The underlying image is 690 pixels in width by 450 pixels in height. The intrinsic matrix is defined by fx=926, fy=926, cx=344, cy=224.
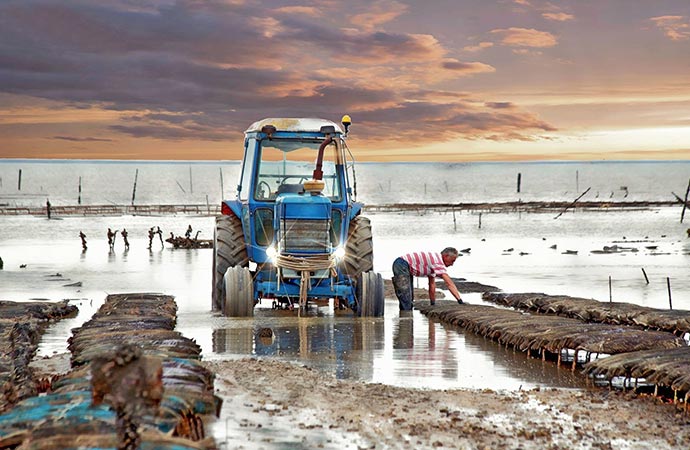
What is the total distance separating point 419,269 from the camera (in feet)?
50.4

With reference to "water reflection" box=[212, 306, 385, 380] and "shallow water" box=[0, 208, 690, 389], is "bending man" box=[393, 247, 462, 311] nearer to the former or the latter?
"shallow water" box=[0, 208, 690, 389]

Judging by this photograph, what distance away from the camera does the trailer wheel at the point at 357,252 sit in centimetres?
1518

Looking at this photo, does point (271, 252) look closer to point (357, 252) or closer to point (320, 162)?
point (357, 252)

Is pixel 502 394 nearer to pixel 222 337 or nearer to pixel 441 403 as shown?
pixel 441 403

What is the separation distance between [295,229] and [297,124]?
1.84 meters

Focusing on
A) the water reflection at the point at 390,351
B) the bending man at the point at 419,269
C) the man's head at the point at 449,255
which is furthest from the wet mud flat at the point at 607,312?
the water reflection at the point at 390,351

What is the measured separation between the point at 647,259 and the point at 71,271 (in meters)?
18.0

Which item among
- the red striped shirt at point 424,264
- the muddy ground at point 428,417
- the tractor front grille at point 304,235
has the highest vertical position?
the tractor front grille at point 304,235

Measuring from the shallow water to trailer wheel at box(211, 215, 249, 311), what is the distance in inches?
23.0

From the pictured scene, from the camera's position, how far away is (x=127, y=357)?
15.1 ft

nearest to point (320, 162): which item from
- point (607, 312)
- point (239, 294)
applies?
point (239, 294)

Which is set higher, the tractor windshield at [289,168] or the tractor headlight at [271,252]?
the tractor windshield at [289,168]

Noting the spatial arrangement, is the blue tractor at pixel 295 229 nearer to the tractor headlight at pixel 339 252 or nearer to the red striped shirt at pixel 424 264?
the tractor headlight at pixel 339 252

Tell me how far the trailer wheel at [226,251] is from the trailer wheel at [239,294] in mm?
605
